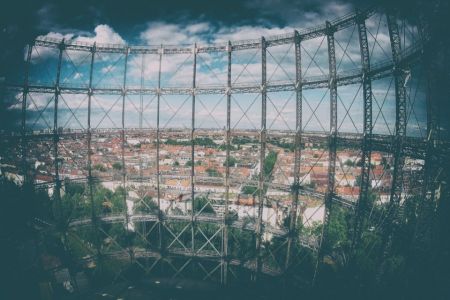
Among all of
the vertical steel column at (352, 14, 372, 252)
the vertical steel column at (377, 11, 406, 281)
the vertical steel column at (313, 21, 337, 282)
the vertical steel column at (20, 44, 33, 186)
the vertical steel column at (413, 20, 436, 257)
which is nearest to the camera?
the vertical steel column at (413, 20, 436, 257)

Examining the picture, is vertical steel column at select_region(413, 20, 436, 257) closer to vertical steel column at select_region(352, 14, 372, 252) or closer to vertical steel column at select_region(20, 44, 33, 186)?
vertical steel column at select_region(352, 14, 372, 252)

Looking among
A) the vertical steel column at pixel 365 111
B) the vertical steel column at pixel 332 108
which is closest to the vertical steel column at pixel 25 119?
the vertical steel column at pixel 332 108

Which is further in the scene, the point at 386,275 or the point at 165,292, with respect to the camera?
the point at 165,292

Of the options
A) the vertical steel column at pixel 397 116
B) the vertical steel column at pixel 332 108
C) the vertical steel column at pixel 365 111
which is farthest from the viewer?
the vertical steel column at pixel 332 108

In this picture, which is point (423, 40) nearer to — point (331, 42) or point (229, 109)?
point (331, 42)

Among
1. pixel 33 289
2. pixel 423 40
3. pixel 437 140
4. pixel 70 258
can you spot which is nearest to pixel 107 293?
pixel 70 258

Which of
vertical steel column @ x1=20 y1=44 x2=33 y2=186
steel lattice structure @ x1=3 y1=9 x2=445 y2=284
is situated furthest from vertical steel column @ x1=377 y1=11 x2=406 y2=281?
vertical steel column @ x1=20 y1=44 x2=33 y2=186

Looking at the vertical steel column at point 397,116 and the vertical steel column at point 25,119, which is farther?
the vertical steel column at point 25,119

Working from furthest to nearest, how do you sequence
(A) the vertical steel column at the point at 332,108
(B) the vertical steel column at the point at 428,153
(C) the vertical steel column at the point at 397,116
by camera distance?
1. (A) the vertical steel column at the point at 332,108
2. (C) the vertical steel column at the point at 397,116
3. (B) the vertical steel column at the point at 428,153

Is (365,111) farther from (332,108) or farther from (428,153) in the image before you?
Answer: (428,153)

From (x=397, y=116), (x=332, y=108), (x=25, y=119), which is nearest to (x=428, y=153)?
(x=397, y=116)

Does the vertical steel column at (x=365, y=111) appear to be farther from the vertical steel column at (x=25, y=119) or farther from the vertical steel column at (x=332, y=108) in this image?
the vertical steel column at (x=25, y=119)
